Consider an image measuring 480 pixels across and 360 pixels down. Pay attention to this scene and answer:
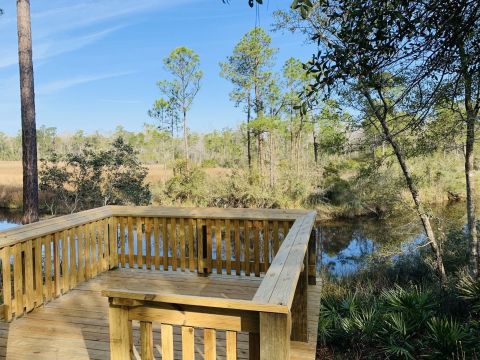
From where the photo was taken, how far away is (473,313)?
225 inches

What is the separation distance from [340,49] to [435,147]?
7.23m

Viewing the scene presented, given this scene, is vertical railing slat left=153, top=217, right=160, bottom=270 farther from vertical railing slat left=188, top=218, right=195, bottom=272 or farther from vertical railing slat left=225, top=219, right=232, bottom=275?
vertical railing slat left=225, top=219, right=232, bottom=275

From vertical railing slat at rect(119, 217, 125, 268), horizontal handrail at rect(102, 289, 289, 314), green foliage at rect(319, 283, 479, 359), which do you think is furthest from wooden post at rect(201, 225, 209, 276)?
horizontal handrail at rect(102, 289, 289, 314)

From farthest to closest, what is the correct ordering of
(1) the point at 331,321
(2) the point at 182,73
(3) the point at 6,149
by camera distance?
(3) the point at 6,149 → (2) the point at 182,73 → (1) the point at 331,321

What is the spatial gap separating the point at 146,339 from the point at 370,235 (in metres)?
14.0

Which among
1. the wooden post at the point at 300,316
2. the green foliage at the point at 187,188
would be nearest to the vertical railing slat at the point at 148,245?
the wooden post at the point at 300,316

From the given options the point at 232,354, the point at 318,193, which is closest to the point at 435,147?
the point at 232,354

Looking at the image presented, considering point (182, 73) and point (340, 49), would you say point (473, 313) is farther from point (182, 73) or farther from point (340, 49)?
point (182, 73)

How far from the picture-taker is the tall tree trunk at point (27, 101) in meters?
6.48

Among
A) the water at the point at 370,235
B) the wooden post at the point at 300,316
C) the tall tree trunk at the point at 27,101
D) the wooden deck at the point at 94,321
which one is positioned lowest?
the water at the point at 370,235

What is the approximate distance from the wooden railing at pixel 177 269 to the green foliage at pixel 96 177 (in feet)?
21.2

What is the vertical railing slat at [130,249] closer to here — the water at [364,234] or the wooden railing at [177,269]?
the wooden railing at [177,269]

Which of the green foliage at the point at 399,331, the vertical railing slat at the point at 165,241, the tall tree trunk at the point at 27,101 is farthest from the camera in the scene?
the tall tree trunk at the point at 27,101

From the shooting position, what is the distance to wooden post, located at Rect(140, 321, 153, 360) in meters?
1.90
